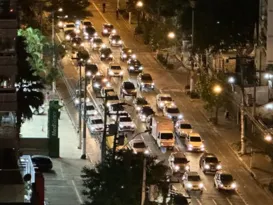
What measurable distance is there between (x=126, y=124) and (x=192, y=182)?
60.2 feet

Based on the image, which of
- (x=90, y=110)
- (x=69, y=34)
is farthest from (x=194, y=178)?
(x=69, y=34)

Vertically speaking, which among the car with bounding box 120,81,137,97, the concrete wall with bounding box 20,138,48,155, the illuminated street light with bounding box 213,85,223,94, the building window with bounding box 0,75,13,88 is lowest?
the concrete wall with bounding box 20,138,48,155

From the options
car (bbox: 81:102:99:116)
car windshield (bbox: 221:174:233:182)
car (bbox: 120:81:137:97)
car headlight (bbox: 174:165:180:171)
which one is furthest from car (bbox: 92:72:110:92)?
car windshield (bbox: 221:174:233:182)

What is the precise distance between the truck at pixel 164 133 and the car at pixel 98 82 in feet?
64.5

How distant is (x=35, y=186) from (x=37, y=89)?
Result: 91.9 ft

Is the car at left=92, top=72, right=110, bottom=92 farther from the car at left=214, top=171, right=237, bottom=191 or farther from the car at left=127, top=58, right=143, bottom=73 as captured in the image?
the car at left=214, top=171, right=237, bottom=191

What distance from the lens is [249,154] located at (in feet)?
351

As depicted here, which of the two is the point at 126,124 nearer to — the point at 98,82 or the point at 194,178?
the point at 98,82

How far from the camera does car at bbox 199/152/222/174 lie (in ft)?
335

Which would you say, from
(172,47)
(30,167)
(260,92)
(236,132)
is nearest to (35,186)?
(30,167)

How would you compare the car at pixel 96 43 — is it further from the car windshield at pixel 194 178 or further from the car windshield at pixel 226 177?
the car windshield at pixel 226 177

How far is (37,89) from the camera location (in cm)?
10444

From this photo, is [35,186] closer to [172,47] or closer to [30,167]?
[30,167]

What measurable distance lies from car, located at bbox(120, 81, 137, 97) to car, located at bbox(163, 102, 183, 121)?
284 inches
